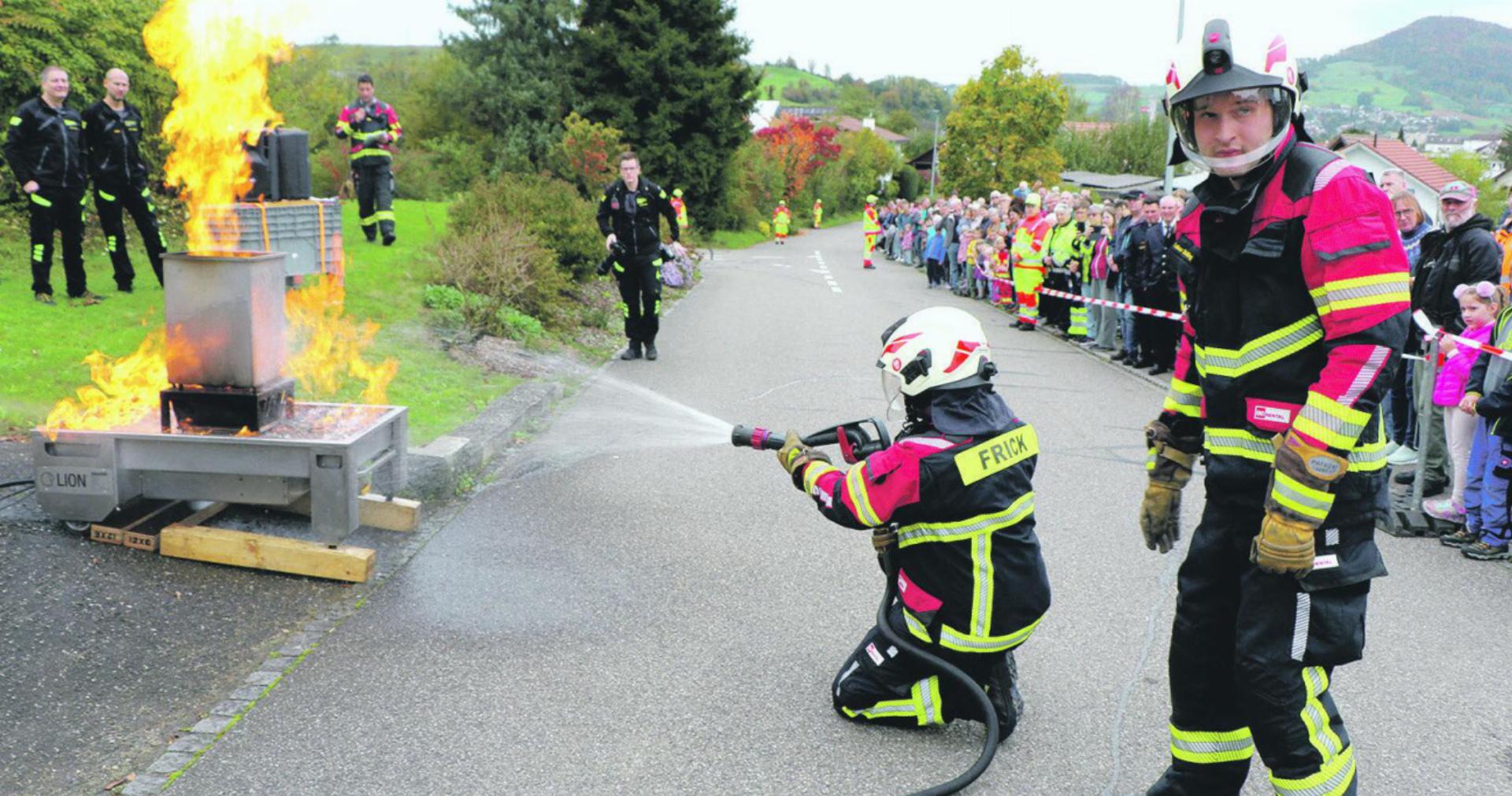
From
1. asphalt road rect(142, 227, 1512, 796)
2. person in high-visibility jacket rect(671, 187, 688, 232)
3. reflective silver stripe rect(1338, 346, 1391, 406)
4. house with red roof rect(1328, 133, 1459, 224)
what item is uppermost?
house with red roof rect(1328, 133, 1459, 224)

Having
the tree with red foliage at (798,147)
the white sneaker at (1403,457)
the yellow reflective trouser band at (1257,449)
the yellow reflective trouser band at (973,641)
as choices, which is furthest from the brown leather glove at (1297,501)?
the tree with red foliage at (798,147)

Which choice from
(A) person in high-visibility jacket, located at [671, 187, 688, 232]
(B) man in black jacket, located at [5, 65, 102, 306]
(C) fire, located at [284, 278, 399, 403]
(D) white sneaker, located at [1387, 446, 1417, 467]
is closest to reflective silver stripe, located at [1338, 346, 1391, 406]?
(C) fire, located at [284, 278, 399, 403]

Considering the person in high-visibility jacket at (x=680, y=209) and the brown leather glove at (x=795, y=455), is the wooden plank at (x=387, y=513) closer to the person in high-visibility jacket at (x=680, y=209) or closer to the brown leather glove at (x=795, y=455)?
the brown leather glove at (x=795, y=455)

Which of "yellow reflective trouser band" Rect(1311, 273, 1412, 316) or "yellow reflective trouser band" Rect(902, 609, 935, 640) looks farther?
"yellow reflective trouser band" Rect(902, 609, 935, 640)

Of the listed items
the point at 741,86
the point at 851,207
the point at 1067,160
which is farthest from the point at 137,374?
the point at 851,207

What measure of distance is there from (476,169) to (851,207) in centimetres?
Answer: 4409

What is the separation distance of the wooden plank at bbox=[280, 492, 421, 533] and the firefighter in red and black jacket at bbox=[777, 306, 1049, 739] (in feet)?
9.70

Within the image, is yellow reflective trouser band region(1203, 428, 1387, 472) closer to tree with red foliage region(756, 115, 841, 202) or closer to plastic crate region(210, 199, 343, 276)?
plastic crate region(210, 199, 343, 276)

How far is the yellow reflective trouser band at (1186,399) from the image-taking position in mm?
3574

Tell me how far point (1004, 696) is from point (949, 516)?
730 mm

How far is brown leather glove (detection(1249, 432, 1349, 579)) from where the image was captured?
2.84 m

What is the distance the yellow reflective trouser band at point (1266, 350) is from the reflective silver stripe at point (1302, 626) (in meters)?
0.64

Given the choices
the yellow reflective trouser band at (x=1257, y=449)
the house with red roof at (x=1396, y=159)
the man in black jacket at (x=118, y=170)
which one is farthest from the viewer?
the house with red roof at (x=1396, y=159)

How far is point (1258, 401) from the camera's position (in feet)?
10.2
